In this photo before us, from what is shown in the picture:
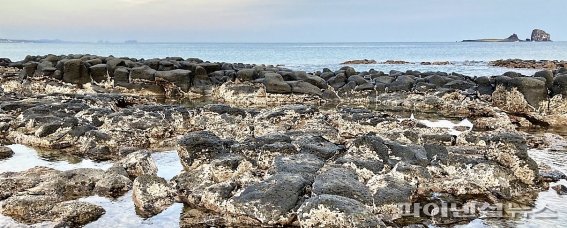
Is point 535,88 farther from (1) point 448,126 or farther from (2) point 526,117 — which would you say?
(1) point 448,126

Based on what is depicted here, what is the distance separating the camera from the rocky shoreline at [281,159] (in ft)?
32.7

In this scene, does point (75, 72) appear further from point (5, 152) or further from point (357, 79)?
point (357, 79)

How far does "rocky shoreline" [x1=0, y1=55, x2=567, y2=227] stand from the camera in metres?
9.96

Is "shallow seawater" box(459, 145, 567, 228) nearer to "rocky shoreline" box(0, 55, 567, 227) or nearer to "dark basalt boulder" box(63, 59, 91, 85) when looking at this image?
"rocky shoreline" box(0, 55, 567, 227)

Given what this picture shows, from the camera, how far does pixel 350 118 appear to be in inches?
707

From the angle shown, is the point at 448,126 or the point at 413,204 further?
the point at 448,126

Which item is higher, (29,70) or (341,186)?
(29,70)

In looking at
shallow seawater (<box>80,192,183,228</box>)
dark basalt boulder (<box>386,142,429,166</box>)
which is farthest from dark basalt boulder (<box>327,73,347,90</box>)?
shallow seawater (<box>80,192,183,228</box>)

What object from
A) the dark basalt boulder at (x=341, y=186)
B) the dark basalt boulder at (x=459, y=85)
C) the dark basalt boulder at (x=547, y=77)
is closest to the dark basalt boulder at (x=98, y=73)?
the dark basalt boulder at (x=459, y=85)

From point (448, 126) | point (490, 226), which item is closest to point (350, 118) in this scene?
point (448, 126)

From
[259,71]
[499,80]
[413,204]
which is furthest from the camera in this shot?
[259,71]

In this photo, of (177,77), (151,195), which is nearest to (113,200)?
(151,195)

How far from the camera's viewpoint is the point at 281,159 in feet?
39.2

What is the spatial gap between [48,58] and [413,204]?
34030 mm
